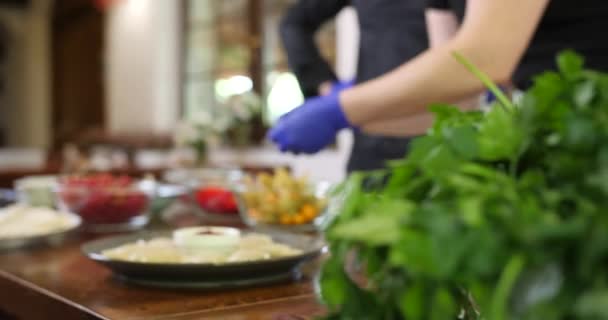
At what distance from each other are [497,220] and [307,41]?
5.64 ft

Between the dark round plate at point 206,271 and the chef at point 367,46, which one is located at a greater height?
the chef at point 367,46

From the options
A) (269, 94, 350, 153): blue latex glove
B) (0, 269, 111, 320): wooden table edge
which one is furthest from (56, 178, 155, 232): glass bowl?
(0, 269, 111, 320): wooden table edge

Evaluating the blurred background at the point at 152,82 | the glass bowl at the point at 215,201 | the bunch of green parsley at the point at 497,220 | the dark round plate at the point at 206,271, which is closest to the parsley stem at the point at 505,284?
the bunch of green parsley at the point at 497,220

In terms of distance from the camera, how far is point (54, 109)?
9.86m

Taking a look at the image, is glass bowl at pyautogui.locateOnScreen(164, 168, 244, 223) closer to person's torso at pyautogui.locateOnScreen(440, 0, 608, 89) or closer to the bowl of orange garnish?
the bowl of orange garnish

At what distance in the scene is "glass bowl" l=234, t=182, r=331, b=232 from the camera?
137 centimetres

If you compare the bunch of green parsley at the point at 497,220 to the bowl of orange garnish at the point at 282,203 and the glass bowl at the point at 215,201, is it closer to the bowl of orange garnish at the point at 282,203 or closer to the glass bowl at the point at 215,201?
the bowl of orange garnish at the point at 282,203

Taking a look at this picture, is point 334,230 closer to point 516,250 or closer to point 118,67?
point 516,250

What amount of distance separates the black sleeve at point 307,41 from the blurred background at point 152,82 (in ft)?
5.07

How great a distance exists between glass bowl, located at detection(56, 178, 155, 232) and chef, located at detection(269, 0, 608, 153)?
301mm

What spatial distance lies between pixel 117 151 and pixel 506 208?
6016 mm

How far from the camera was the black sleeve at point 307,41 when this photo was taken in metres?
1.96

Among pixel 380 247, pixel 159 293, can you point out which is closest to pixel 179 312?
pixel 159 293

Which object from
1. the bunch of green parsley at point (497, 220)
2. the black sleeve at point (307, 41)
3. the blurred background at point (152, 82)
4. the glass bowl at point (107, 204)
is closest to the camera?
the bunch of green parsley at point (497, 220)
